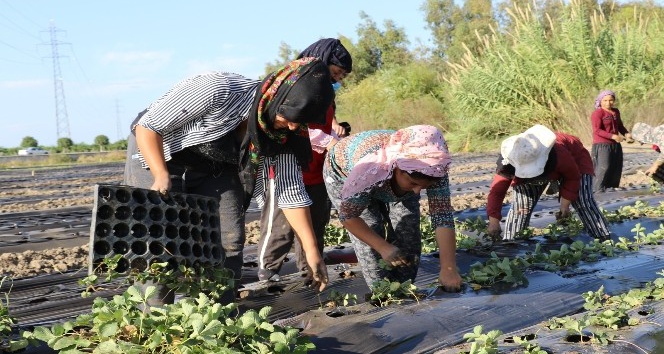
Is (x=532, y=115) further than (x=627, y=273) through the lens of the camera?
Yes

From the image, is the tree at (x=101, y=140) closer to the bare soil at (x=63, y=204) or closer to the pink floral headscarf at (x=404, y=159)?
the bare soil at (x=63, y=204)

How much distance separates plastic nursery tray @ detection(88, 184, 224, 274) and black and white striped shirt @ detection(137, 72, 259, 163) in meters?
0.29

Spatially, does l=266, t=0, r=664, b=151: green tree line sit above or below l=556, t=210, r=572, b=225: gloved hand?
above

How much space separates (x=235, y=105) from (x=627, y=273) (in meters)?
2.60

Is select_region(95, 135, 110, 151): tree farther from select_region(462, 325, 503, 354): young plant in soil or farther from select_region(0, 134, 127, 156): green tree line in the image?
select_region(462, 325, 503, 354): young plant in soil

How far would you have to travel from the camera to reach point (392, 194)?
358cm

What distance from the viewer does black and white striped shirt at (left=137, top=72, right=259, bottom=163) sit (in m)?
3.01

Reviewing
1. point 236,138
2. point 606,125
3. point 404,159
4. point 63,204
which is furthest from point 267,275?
point 63,204

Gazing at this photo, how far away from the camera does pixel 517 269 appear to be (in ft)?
12.8

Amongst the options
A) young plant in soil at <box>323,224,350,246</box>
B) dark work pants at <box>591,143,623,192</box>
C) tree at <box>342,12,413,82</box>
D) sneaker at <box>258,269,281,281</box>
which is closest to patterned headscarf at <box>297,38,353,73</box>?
sneaker at <box>258,269,281,281</box>

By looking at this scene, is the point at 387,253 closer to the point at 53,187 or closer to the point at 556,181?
the point at 556,181

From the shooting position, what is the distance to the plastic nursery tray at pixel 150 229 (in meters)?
2.68

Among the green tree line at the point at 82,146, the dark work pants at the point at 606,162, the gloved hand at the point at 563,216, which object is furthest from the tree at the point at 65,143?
the gloved hand at the point at 563,216

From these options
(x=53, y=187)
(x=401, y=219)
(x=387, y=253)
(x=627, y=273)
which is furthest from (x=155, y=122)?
(x=53, y=187)
